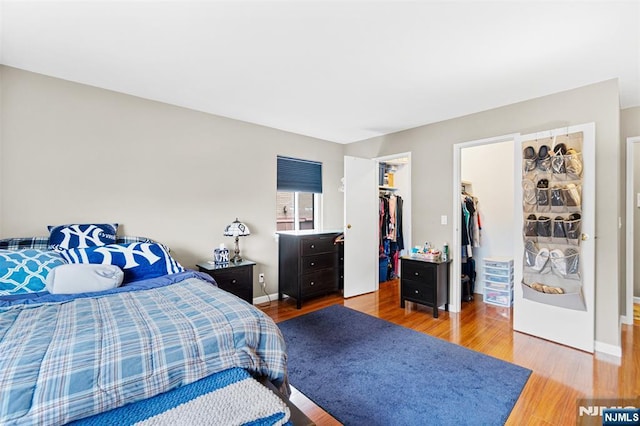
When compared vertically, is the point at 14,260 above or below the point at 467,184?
below

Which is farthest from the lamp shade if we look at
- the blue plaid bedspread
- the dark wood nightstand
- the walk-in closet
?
the walk-in closet

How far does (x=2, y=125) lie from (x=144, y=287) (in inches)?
71.0

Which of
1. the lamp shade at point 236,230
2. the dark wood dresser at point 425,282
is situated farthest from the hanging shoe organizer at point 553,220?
the lamp shade at point 236,230

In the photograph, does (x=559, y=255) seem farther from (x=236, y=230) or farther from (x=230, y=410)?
(x=236, y=230)

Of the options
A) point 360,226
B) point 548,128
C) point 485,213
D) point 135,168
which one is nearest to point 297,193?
point 360,226

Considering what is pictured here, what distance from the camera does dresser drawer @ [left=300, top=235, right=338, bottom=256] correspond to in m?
3.91

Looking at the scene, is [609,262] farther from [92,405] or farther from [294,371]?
[92,405]

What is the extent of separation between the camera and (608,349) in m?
2.60

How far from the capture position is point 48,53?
7.33ft

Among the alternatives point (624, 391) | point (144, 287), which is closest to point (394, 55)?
point (144, 287)

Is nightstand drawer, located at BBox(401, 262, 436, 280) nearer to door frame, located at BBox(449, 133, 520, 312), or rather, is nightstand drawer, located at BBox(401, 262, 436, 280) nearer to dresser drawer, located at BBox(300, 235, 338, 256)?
door frame, located at BBox(449, 133, 520, 312)

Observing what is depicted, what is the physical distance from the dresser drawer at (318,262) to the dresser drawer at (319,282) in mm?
66

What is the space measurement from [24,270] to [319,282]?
2937 millimetres

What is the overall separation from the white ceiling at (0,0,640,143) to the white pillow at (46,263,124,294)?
159 centimetres
